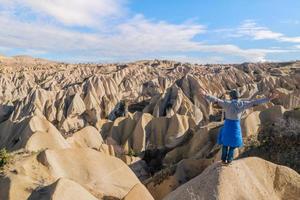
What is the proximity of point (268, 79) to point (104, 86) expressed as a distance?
34.2 meters

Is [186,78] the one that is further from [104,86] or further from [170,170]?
[170,170]

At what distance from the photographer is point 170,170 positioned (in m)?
23.2

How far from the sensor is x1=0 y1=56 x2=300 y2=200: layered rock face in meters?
13.6

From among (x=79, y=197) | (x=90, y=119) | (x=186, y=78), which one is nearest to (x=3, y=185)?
(x=79, y=197)

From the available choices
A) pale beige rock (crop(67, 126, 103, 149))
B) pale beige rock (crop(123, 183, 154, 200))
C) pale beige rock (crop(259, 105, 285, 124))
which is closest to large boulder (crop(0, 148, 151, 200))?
pale beige rock (crop(123, 183, 154, 200))

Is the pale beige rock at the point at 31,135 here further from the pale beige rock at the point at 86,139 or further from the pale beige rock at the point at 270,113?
the pale beige rock at the point at 270,113

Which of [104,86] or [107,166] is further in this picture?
[104,86]

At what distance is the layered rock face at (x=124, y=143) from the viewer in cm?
1365

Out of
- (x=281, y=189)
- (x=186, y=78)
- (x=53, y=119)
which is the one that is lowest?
(x=53, y=119)

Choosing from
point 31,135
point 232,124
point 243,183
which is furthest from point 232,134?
point 31,135

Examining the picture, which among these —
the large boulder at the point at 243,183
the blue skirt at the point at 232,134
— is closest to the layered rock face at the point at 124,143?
the large boulder at the point at 243,183

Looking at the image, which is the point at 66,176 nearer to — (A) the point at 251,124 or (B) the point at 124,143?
(A) the point at 251,124

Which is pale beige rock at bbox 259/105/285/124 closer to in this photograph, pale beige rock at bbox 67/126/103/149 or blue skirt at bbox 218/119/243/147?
pale beige rock at bbox 67/126/103/149

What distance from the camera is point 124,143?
1951 inches
